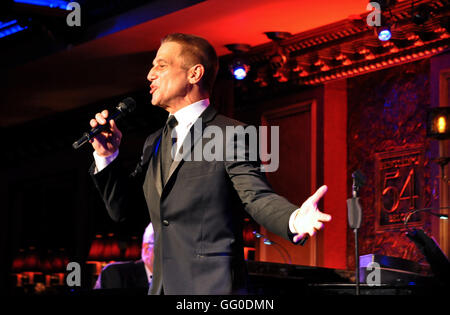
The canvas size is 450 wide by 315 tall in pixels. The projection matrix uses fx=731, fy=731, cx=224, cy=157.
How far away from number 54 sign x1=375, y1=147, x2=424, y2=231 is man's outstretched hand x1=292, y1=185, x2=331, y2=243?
3610 millimetres

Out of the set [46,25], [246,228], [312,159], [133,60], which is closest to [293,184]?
[312,159]

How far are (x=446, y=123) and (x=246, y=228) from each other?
2262mm

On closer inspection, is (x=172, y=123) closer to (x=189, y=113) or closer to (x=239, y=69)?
(x=189, y=113)

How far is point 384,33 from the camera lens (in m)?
4.90

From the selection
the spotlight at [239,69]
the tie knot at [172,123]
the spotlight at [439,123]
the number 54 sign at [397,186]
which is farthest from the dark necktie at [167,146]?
the spotlight at [239,69]

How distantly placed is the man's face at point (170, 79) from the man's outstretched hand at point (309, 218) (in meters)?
0.56

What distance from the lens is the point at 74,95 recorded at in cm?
756

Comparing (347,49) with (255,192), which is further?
(347,49)

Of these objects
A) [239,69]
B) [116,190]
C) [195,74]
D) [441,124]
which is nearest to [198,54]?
[195,74]

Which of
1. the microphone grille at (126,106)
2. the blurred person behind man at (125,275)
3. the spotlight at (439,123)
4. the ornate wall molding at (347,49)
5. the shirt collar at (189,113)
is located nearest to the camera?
the shirt collar at (189,113)

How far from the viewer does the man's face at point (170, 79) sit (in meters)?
2.02

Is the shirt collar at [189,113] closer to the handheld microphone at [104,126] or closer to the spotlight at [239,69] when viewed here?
the handheld microphone at [104,126]

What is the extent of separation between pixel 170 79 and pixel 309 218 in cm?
65
